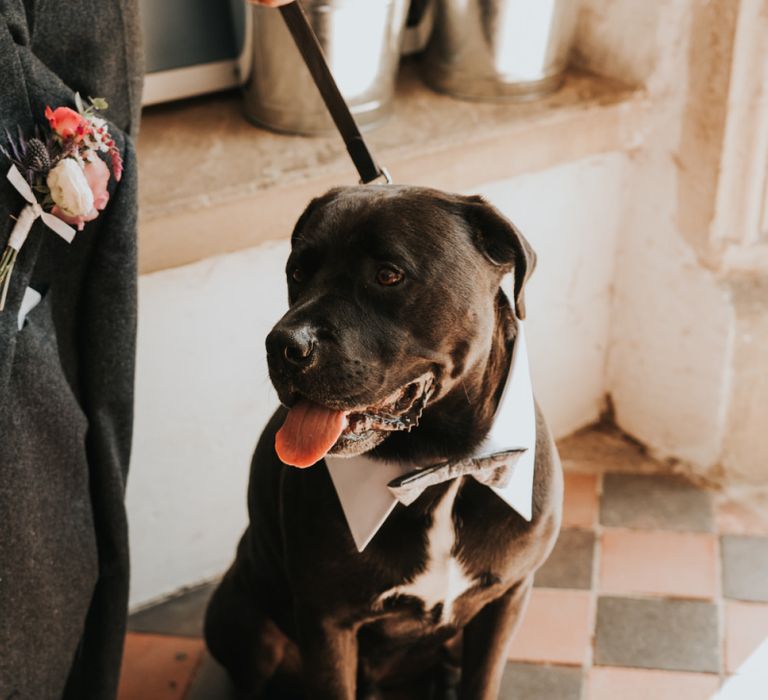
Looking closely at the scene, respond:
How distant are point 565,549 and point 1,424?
1273 mm

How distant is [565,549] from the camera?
2193 mm

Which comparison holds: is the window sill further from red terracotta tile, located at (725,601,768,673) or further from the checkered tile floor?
red terracotta tile, located at (725,601,768,673)

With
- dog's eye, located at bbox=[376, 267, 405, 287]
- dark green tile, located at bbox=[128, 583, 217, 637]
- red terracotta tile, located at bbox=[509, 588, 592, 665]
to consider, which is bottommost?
dark green tile, located at bbox=[128, 583, 217, 637]

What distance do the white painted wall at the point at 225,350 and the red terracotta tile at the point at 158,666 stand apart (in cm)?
10

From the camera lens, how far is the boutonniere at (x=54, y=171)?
1.23 metres

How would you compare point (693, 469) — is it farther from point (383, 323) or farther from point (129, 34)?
point (129, 34)

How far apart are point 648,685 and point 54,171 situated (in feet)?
4.26

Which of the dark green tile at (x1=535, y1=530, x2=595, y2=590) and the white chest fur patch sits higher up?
the white chest fur patch

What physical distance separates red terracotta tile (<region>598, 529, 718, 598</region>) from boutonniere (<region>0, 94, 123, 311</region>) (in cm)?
131

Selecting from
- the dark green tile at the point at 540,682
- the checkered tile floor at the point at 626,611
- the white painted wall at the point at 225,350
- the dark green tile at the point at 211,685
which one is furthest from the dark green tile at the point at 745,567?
the dark green tile at the point at 211,685

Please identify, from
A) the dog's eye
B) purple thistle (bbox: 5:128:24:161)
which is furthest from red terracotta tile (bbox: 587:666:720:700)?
purple thistle (bbox: 5:128:24:161)

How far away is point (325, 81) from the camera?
1.37 metres

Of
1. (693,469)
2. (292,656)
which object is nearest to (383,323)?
(292,656)

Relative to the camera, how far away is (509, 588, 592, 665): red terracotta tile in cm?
196
